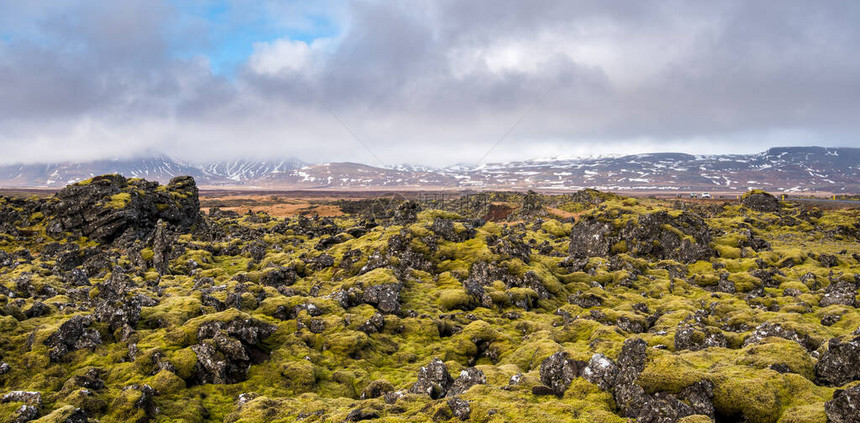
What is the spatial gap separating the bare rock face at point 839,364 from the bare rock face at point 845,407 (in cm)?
349

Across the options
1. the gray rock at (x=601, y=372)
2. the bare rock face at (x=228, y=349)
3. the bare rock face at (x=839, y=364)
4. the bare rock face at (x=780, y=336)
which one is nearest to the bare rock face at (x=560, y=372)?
the gray rock at (x=601, y=372)

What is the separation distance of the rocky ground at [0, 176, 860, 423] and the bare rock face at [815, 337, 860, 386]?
42 mm

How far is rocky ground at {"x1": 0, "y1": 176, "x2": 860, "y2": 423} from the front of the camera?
10703mm

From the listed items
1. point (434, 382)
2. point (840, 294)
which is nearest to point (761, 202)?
point (840, 294)

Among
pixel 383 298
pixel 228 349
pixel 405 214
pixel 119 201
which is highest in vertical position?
→ pixel 119 201

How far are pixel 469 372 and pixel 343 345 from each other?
6.68 meters

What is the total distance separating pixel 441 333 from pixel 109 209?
2007 inches

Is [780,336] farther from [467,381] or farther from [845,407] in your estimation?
[467,381]

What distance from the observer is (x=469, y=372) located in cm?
1312

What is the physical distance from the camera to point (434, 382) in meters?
13.2

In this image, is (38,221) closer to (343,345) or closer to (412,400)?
(343,345)

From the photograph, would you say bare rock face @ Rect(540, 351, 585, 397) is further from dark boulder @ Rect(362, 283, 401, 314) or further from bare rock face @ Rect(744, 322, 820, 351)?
dark boulder @ Rect(362, 283, 401, 314)

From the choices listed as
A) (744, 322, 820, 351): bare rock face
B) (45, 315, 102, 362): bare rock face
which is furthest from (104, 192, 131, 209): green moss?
(744, 322, 820, 351): bare rock face

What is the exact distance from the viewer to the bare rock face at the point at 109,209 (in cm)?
4944
